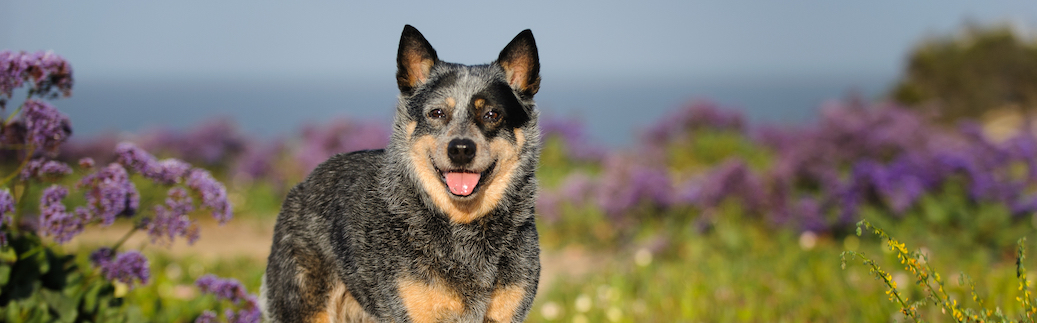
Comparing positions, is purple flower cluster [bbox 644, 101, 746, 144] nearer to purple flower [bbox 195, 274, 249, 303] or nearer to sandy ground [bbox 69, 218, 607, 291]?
sandy ground [bbox 69, 218, 607, 291]

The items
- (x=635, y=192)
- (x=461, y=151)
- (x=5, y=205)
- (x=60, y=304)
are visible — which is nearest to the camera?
(x=461, y=151)

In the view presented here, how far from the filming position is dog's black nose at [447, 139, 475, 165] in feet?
8.71

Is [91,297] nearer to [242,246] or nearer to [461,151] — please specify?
[461,151]

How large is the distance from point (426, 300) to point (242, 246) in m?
7.48

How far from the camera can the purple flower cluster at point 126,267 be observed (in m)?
3.92

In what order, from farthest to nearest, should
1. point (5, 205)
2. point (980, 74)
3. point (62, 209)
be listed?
point (980, 74) < point (62, 209) < point (5, 205)

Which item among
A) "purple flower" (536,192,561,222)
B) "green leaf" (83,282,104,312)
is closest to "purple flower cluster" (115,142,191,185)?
"green leaf" (83,282,104,312)

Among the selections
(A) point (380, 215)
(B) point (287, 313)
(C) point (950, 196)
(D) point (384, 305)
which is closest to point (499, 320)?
(D) point (384, 305)

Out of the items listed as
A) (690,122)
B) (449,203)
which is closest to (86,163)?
(449,203)

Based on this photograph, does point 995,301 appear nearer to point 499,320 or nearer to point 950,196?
point 950,196

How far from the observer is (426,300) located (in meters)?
2.84

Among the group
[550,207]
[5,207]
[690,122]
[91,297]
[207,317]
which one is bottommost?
[690,122]

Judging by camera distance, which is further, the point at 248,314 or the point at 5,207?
the point at 248,314

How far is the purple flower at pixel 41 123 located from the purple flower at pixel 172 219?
614 mm
